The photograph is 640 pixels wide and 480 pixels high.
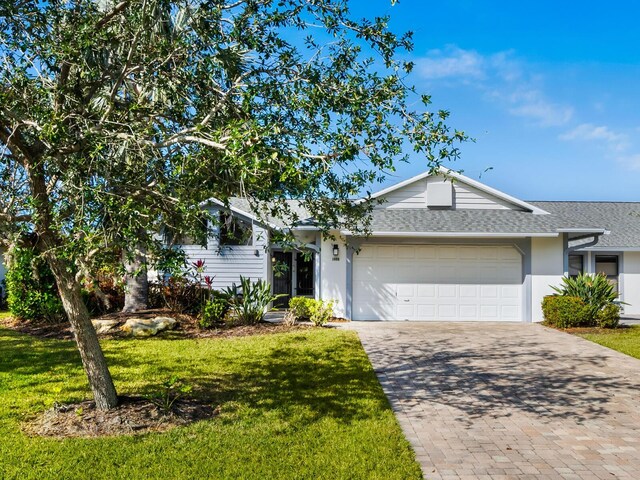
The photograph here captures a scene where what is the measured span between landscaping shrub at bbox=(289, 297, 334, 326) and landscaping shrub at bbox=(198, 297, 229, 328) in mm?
2228

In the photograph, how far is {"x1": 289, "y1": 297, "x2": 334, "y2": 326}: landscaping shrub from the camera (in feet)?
49.5

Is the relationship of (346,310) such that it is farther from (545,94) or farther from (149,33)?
(149,33)

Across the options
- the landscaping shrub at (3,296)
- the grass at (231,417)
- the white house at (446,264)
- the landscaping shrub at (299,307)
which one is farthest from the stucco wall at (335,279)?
the landscaping shrub at (3,296)

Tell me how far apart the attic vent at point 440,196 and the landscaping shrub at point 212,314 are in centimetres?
802

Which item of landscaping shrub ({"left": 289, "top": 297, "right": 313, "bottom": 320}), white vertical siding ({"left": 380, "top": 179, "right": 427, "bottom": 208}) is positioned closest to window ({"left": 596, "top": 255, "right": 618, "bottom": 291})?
white vertical siding ({"left": 380, "top": 179, "right": 427, "bottom": 208})

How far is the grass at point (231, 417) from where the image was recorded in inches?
195

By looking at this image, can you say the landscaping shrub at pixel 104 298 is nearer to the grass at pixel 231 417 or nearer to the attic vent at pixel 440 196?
the grass at pixel 231 417

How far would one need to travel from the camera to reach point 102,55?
6477 mm

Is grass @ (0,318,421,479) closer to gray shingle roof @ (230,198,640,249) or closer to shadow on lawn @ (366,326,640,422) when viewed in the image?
shadow on lawn @ (366,326,640,422)

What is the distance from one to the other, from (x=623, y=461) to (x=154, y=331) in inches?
425

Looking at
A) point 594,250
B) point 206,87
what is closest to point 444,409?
point 206,87

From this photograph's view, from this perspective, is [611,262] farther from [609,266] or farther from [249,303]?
[249,303]

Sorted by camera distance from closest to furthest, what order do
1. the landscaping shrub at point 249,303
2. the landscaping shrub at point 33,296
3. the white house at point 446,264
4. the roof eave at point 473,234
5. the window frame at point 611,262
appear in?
1. the landscaping shrub at point 249,303
2. the landscaping shrub at point 33,296
3. the roof eave at point 473,234
4. the white house at point 446,264
5. the window frame at point 611,262

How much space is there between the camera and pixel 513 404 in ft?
24.1
